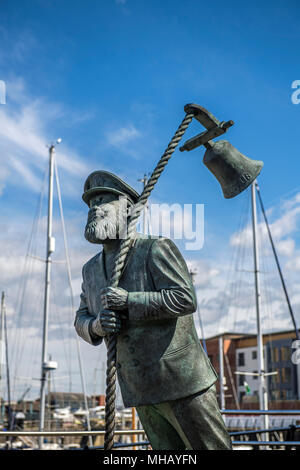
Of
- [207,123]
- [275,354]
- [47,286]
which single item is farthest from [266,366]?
[207,123]

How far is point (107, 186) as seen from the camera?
382 cm

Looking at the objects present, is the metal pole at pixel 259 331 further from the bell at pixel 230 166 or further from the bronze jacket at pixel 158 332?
the bronze jacket at pixel 158 332

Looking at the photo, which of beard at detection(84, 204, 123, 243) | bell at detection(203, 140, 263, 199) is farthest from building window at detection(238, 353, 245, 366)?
beard at detection(84, 204, 123, 243)

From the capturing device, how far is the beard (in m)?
3.62

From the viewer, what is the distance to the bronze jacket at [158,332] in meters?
3.35

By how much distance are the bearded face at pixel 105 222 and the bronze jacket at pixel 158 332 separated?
18 cm

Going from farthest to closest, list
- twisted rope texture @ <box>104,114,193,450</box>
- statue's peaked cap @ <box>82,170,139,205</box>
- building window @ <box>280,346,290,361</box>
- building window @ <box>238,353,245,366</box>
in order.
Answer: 1. building window @ <box>238,353,245,366</box>
2. building window @ <box>280,346,290,361</box>
3. statue's peaked cap @ <box>82,170,139,205</box>
4. twisted rope texture @ <box>104,114,193,450</box>

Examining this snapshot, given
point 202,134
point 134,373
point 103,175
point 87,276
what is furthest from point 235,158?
point 134,373

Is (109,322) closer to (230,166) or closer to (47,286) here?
(230,166)

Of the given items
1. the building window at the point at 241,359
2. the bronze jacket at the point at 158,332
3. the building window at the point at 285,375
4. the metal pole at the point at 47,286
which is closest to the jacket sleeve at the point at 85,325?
the bronze jacket at the point at 158,332

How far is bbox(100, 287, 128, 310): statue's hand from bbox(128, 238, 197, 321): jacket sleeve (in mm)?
37

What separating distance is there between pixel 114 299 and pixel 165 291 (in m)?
0.32

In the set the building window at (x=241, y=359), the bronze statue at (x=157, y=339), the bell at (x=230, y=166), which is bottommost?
the bronze statue at (x=157, y=339)

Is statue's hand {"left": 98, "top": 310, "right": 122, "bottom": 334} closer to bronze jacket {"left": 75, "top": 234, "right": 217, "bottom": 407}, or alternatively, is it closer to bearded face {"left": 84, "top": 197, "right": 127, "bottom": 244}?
bronze jacket {"left": 75, "top": 234, "right": 217, "bottom": 407}
